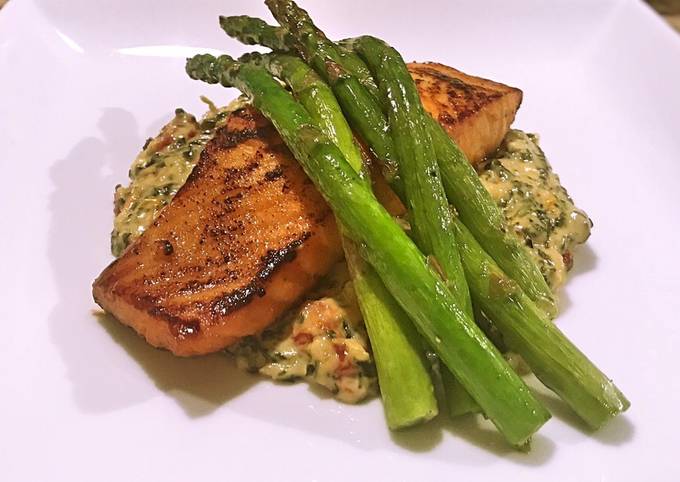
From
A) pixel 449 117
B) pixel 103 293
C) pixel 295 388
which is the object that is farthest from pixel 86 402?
pixel 449 117

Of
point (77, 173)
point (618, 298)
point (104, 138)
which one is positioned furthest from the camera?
point (104, 138)

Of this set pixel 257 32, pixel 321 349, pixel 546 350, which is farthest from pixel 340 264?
pixel 257 32

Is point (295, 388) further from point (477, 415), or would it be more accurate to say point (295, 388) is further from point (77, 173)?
point (77, 173)

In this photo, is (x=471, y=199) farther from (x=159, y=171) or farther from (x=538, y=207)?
(x=159, y=171)

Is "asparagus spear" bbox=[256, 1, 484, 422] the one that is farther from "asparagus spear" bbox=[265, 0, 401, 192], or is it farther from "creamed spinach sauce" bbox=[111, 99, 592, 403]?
"creamed spinach sauce" bbox=[111, 99, 592, 403]

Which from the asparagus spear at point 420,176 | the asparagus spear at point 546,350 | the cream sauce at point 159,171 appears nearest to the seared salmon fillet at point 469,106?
the asparagus spear at point 420,176

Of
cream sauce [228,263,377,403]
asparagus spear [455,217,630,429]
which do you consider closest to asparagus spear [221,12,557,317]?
asparagus spear [455,217,630,429]
